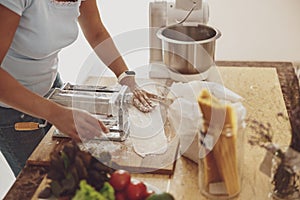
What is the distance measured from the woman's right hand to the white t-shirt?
239 millimetres

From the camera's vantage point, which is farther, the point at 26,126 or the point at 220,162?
the point at 26,126

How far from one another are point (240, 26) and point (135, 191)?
1588 millimetres

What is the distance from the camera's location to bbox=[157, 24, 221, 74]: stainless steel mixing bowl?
1505mm

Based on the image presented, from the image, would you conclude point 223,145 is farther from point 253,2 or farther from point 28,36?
point 253,2

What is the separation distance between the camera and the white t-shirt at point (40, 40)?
1.27 metres

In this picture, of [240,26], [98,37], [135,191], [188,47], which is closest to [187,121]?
[135,191]

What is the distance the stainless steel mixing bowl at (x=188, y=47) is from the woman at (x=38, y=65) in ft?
0.51

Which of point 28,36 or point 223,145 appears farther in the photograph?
point 28,36

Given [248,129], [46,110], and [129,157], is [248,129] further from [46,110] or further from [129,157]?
[46,110]

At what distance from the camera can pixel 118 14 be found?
7.49 feet

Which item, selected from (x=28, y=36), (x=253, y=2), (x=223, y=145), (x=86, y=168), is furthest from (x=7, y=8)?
(x=253, y=2)

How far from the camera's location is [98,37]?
1.60 meters

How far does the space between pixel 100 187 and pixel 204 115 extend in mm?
247

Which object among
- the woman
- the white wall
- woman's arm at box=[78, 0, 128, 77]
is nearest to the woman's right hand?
the woman
